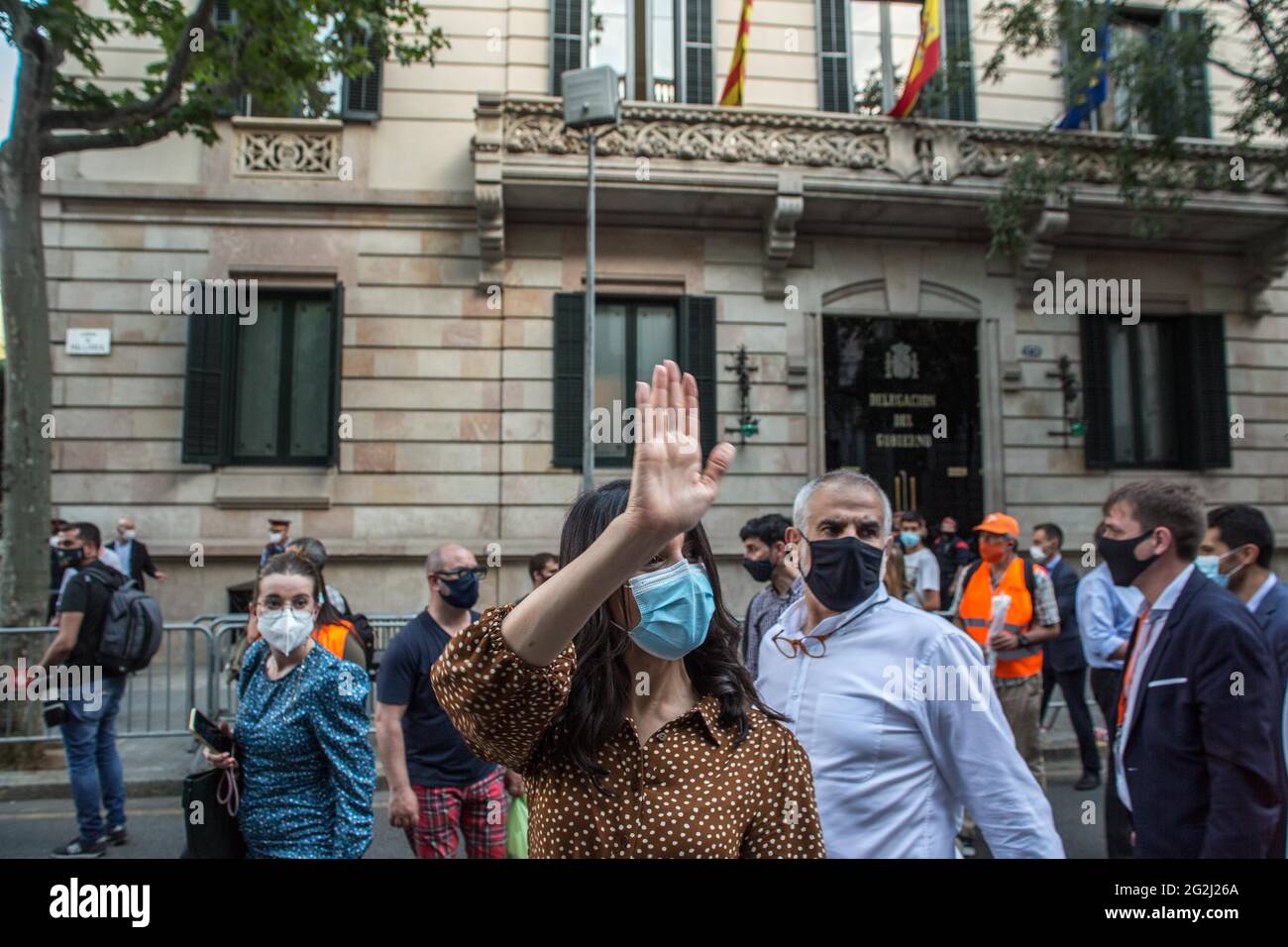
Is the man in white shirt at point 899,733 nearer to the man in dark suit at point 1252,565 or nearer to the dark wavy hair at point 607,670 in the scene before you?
the dark wavy hair at point 607,670

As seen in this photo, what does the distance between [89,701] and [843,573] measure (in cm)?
525

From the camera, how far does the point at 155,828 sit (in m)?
6.07

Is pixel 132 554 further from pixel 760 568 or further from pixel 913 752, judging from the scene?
pixel 913 752

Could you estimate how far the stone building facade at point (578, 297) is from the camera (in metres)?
12.3

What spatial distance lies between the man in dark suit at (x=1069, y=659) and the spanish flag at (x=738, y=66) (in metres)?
8.30

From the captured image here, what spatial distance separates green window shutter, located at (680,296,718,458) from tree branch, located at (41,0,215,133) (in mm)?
7085

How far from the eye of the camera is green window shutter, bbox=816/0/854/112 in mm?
13836

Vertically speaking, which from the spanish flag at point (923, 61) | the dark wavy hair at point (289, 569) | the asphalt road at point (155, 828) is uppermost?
the spanish flag at point (923, 61)

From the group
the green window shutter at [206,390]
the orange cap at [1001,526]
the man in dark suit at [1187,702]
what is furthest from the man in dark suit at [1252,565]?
the green window shutter at [206,390]

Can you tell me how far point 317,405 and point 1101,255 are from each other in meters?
12.9

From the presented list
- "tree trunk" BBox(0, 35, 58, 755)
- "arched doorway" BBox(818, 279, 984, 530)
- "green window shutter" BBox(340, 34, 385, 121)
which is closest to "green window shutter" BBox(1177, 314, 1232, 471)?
"arched doorway" BBox(818, 279, 984, 530)

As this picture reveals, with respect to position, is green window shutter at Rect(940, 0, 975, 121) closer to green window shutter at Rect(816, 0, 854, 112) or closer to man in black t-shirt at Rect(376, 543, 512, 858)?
green window shutter at Rect(816, 0, 854, 112)
